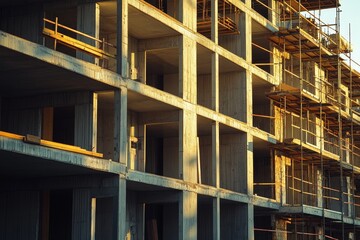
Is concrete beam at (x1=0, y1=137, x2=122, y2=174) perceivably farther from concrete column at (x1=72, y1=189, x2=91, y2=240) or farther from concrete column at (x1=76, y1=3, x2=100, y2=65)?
concrete column at (x1=76, y1=3, x2=100, y2=65)

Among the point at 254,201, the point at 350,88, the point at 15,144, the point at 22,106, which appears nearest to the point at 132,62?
the point at 22,106

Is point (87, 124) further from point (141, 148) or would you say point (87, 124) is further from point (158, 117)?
point (141, 148)

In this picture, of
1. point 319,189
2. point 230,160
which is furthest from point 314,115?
point 230,160

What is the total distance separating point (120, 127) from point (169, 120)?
537cm

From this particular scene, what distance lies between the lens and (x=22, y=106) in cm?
2975

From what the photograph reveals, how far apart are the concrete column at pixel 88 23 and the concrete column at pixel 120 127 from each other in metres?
1.45

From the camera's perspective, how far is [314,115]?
4681 cm

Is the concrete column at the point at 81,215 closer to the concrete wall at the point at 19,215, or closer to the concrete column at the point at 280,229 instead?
the concrete wall at the point at 19,215

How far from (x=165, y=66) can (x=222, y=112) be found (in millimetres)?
3901

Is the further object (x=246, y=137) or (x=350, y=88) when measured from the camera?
(x=350, y=88)

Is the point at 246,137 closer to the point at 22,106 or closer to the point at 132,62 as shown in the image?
the point at 132,62

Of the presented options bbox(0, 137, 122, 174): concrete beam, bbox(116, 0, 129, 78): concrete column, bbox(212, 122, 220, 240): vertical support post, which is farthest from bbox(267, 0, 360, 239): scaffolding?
bbox(0, 137, 122, 174): concrete beam

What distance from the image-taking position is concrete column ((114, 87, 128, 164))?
2817 cm

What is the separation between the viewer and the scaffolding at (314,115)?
4238 cm
